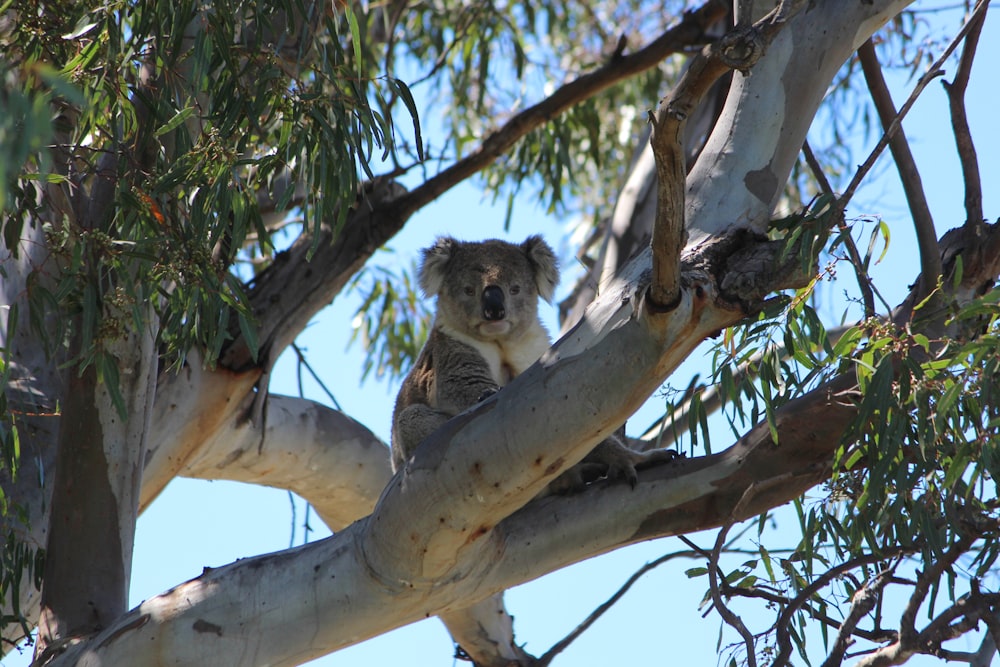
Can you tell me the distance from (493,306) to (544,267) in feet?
1.44

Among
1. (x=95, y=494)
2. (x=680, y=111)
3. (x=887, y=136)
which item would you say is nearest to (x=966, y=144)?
(x=887, y=136)

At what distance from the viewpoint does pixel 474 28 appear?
6.07 m

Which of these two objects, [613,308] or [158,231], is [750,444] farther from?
[158,231]

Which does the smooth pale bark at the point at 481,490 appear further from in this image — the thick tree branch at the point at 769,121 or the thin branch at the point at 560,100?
the thin branch at the point at 560,100

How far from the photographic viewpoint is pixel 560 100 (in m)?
4.75

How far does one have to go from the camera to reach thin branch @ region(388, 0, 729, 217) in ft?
14.5

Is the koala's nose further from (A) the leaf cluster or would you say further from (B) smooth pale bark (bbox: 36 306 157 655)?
(B) smooth pale bark (bbox: 36 306 157 655)

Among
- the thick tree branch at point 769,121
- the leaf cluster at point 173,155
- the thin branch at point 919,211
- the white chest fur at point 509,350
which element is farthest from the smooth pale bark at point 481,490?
the white chest fur at point 509,350

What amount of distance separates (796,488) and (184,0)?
77.7 inches

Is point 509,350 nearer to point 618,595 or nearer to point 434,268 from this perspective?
point 434,268

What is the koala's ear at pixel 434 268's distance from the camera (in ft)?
14.2

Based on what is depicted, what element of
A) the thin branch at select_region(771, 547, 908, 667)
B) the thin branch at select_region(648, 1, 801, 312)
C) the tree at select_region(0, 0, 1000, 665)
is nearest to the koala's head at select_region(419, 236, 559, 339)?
the tree at select_region(0, 0, 1000, 665)

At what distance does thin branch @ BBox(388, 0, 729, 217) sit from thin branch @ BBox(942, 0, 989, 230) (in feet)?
4.55

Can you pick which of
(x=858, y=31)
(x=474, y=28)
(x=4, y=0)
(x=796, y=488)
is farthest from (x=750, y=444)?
(x=474, y=28)
